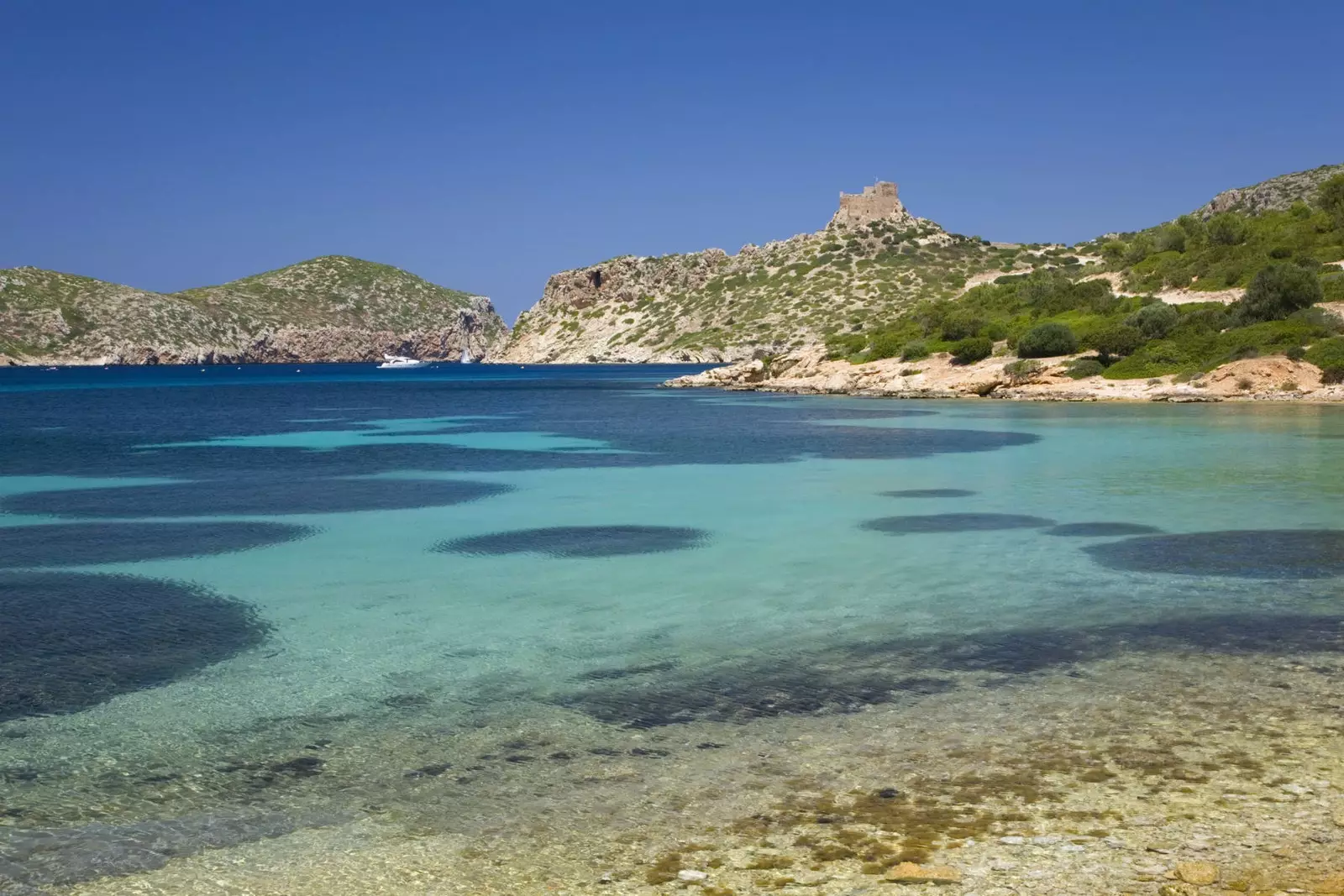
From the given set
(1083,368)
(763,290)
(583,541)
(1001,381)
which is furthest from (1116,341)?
(763,290)

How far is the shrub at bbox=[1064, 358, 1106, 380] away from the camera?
48625 millimetres

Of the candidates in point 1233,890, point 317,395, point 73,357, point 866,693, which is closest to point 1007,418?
point 866,693

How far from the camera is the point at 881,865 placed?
17.6 ft

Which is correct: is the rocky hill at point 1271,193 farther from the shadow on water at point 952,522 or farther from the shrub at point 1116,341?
the shadow on water at point 952,522

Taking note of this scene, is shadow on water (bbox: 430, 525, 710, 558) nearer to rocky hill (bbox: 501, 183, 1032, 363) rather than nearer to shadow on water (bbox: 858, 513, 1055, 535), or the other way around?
shadow on water (bbox: 858, 513, 1055, 535)

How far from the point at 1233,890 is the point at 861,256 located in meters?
135

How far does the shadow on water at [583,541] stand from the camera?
15258mm

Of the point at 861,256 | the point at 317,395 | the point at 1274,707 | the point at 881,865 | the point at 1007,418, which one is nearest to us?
the point at 881,865

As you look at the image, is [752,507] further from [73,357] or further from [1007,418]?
[73,357]

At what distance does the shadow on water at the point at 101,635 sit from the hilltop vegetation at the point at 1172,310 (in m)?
41.2

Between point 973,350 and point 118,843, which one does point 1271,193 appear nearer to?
point 973,350

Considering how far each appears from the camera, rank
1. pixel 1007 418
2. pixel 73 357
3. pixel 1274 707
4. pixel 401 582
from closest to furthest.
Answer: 1. pixel 1274 707
2. pixel 401 582
3. pixel 1007 418
4. pixel 73 357

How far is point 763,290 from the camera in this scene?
137 meters

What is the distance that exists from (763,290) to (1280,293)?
300 ft
